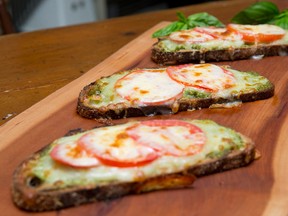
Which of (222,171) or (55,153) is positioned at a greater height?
(55,153)

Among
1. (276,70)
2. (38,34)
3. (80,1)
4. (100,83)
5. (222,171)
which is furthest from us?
(80,1)

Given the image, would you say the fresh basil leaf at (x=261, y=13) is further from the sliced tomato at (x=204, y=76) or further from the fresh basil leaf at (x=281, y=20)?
the sliced tomato at (x=204, y=76)

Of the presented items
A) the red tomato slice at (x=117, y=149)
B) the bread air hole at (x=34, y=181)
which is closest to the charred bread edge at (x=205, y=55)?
the red tomato slice at (x=117, y=149)

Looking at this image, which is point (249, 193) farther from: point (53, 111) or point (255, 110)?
point (53, 111)

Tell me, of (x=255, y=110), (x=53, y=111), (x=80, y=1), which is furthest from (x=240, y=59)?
(x=80, y=1)

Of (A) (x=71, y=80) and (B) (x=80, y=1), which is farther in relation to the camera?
(B) (x=80, y=1)

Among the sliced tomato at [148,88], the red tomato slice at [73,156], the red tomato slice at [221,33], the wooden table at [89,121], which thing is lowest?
the wooden table at [89,121]
